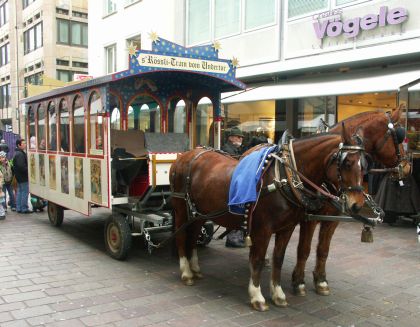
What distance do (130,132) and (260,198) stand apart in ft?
10.9

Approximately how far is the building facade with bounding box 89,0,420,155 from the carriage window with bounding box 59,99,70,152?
8.04ft

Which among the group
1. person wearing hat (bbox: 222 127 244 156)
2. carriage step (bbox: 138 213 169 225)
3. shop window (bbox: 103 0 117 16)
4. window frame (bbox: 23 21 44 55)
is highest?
window frame (bbox: 23 21 44 55)

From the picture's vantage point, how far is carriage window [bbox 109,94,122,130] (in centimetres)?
714

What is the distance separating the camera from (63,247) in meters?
6.77

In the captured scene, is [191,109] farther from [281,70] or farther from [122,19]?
[122,19]

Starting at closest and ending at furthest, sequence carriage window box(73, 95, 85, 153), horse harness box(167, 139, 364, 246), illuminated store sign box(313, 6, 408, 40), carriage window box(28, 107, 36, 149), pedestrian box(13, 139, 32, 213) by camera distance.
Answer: horse harness box(167, 139, 364, 246)
carriage window box(73, 95, 85, 153)
illuminated store sign box(313, 6, 408, 40)
carriage window box(28, 107, 36, 149)
pedestrian box(13, 139, 32, 213)

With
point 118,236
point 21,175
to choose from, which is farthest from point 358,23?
point 21,175

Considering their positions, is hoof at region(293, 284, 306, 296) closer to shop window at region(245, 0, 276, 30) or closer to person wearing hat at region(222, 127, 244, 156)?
person wearing hat at region(222, 127, 244, 156)

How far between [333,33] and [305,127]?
256 cm

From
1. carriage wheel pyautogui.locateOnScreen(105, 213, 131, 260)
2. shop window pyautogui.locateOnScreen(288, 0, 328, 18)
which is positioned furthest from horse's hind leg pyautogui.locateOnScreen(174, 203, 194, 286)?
shop window pyautogui.locateOnScreen(288, 0, 328, 18)

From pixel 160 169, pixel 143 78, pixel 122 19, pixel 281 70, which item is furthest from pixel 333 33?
pixel 122 19

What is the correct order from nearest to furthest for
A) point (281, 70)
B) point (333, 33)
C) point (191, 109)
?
1. point (191, 109)
2. point (333, 33)
3. point (281, 70)

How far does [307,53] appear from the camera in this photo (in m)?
10.5

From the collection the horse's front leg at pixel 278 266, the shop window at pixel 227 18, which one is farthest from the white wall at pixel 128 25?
the horse's front leg at pixel 278 266
